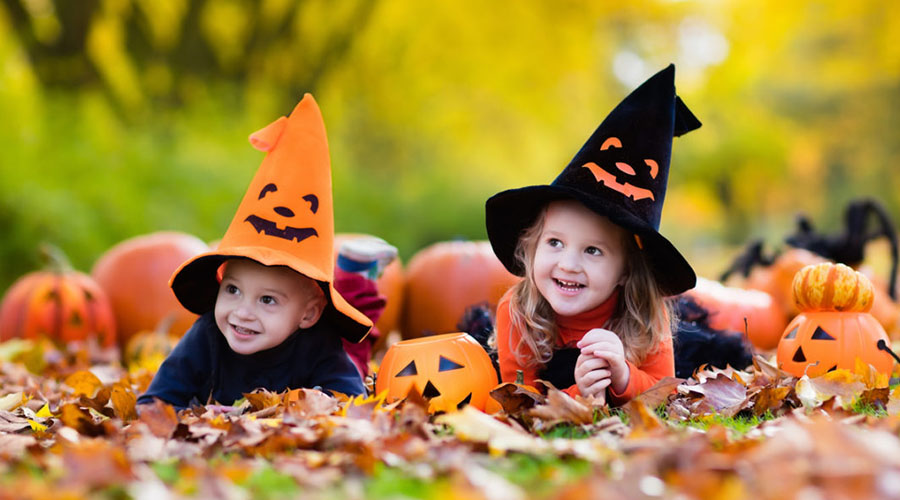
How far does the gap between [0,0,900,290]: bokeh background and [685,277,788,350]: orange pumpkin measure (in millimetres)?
962

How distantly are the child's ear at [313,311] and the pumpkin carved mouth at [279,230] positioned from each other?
1.03 ft

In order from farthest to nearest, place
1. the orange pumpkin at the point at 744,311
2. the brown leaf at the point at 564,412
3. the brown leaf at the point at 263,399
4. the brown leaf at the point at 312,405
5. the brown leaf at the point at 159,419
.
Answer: the orange pumpkin at the point at 744,311
the brown leaf at the point at 263,399
the brown leaf at the point at 312,405
the brown leaf at the point at 564,412
the brown leaf at the point at 159,419

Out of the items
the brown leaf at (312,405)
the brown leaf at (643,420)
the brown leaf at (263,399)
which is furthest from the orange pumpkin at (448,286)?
the brown leaf at (643,420)

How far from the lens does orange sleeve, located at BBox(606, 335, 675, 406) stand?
3230 mm

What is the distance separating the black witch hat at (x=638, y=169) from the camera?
10.6 feet

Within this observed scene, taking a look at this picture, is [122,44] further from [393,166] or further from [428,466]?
[428,466]

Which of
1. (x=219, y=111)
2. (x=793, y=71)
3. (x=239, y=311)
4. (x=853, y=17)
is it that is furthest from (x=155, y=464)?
(x=793, y=71)

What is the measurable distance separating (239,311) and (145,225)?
20.5 ft

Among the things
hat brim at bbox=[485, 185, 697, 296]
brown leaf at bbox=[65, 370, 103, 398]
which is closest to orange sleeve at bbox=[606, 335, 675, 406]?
hat brim at bbox=[485, 185, 697, 296]

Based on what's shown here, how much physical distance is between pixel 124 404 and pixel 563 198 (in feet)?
6.19

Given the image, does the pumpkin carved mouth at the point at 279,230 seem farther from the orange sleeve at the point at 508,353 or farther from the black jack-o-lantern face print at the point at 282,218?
the orange sleeve at the point at 508,353

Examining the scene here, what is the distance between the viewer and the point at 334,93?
12.1m

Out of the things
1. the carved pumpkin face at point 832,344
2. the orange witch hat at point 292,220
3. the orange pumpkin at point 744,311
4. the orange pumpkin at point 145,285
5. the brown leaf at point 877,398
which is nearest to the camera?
the brown leaf at point 877,398

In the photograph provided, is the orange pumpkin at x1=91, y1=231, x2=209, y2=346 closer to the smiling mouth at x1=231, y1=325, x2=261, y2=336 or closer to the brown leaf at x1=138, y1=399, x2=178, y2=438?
the smiling mouth at x1=231, y1=325, x2=261, y2=336
